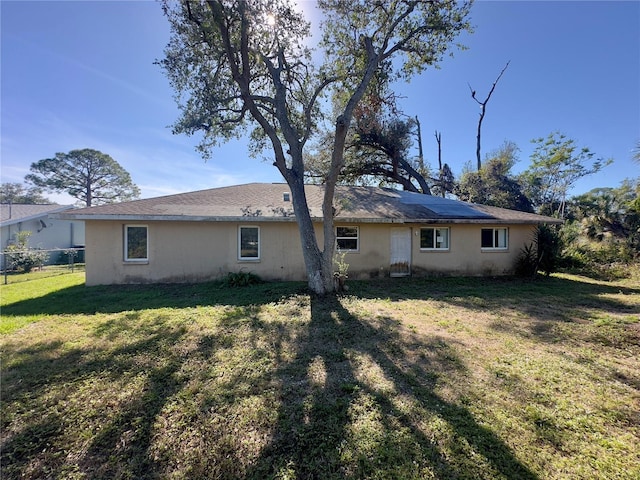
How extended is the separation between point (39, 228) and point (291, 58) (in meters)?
19.6

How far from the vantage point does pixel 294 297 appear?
25.4 ft

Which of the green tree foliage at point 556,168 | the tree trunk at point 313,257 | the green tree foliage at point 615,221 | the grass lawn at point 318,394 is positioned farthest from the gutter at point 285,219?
the green tree foliage at point 556,168

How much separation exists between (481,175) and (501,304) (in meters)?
18.0

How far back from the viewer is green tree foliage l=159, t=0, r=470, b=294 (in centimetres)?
787

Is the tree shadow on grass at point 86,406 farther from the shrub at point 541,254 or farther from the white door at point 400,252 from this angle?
the shrub at point 541,254

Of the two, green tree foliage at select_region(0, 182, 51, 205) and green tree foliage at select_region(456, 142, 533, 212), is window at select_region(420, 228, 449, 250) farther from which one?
green tree foliage at select_region(0, 182, 51, 205)

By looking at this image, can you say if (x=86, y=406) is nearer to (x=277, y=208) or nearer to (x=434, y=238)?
(x=277, y=208)

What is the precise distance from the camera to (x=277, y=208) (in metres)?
10.6

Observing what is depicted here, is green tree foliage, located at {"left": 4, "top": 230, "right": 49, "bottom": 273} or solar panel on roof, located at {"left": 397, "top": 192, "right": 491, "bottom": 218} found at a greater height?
solar panel on roof, located at {"left": 397, "top": 192, "right": 491, "bottom": 218}

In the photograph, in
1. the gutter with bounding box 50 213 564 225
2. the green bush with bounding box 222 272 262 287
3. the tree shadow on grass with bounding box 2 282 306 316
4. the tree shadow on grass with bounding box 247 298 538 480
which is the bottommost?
the tree shadow on grass with bounding box 247 298 538 480

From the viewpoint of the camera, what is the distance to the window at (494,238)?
11727 millimetres

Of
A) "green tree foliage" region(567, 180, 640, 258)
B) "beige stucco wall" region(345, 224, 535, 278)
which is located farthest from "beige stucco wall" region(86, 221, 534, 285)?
"green tree foliage" region(567, 180, 640, 258)

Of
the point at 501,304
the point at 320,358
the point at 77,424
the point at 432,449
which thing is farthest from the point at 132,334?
the point at 501,304

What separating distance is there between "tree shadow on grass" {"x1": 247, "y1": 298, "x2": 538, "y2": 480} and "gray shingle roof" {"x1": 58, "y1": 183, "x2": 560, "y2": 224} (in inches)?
251
